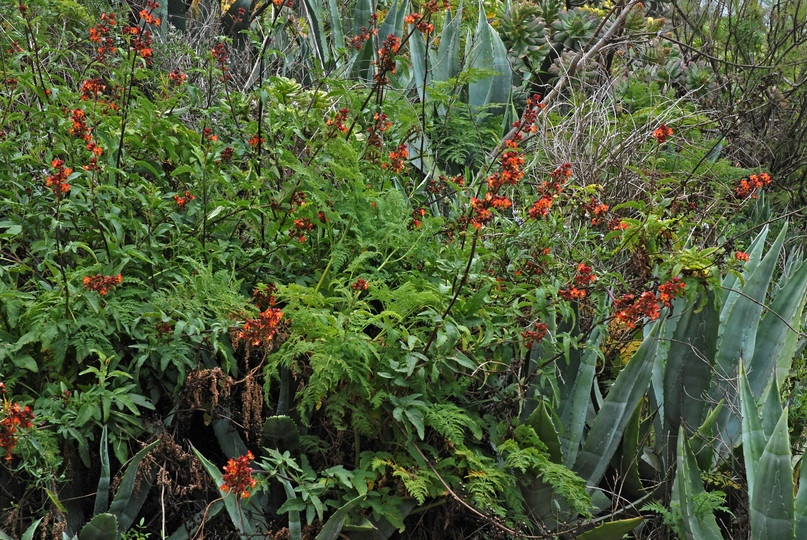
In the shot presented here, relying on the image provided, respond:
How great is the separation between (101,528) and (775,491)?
78.8 inches

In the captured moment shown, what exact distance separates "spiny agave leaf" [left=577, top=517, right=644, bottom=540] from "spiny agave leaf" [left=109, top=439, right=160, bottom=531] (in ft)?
4.61

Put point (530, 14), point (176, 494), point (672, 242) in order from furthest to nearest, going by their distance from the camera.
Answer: point (530, 14), point (672, 242), point (176, 494)

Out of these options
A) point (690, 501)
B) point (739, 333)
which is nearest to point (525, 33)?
point (739, 333)

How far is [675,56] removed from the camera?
243 inches

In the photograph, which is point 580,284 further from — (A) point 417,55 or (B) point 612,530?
(A) point 417,55

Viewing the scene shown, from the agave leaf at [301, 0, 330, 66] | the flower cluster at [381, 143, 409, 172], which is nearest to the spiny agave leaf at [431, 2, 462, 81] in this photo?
the agave leaf at [301, 0, 330, 66]

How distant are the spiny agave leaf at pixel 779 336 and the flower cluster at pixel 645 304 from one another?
0.76 m

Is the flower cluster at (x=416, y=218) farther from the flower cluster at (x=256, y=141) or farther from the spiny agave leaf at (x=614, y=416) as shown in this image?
the spiny agave leaf at (x=614, y=416)

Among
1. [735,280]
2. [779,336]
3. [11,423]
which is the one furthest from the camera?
[735,280]

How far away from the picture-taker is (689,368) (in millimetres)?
2852

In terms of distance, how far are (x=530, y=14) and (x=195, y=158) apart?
351cm

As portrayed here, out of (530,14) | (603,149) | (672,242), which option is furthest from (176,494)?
(530,14)

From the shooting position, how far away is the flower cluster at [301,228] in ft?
8.19

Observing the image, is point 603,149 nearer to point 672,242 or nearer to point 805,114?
point 672,242
